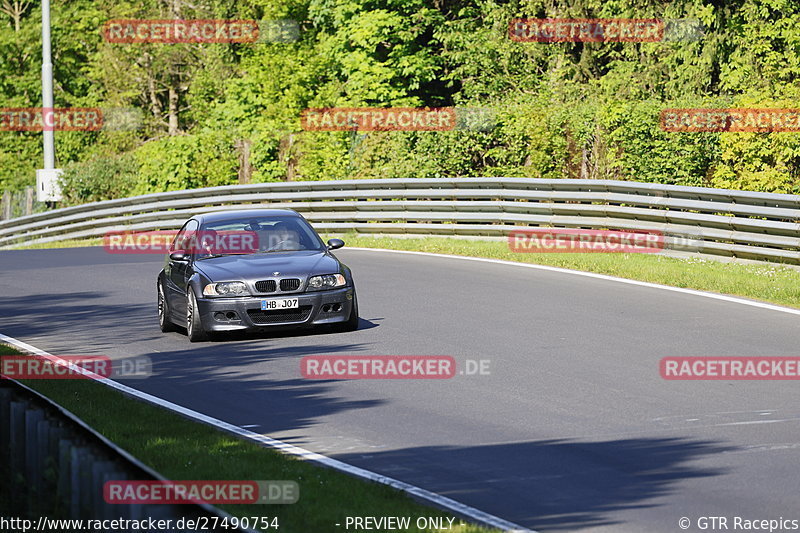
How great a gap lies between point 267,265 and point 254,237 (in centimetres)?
112

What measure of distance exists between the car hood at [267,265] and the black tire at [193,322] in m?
0.32

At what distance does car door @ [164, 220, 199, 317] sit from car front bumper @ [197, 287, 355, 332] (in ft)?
2.06

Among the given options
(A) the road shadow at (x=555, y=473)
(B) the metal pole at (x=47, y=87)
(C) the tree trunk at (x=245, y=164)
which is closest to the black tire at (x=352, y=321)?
(A) the road shadow at (x=555, y=473)

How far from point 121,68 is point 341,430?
44.3m

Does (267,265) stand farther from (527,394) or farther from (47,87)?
(47,87)

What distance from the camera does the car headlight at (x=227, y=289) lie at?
14.5m

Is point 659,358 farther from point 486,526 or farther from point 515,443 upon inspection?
point 486,526

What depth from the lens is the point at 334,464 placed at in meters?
8.52

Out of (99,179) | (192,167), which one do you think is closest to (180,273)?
(192,167)

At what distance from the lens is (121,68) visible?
51812 millimetres

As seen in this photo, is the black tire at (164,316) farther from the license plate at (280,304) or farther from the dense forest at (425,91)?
the dense forest at (425,91)

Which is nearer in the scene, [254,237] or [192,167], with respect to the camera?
[254,237]

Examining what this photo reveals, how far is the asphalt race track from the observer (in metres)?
7.76

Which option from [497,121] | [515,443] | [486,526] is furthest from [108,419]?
[497,121]
